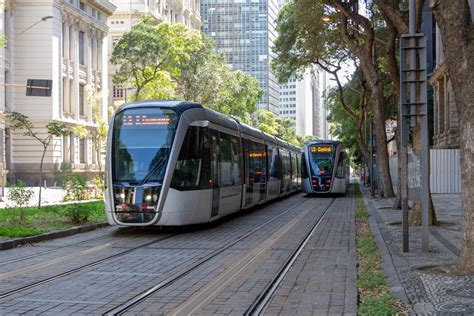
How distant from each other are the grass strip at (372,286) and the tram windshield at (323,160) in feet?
73.6

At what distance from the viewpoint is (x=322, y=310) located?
725 centimetres

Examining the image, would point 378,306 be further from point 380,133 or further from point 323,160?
point 323,160

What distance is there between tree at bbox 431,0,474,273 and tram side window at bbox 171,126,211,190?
24.6 ft

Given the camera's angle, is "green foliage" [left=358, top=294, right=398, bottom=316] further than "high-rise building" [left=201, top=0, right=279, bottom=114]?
No

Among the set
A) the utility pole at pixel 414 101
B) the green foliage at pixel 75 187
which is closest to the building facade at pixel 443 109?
the green foliage at pixel 75 187

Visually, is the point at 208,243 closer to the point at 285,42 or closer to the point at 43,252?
the point at 43,252

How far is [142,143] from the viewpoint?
49.6 feet

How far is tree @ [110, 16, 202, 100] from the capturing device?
145 ft

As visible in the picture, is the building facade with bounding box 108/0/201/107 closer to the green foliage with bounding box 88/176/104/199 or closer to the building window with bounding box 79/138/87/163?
the building window with bounding box 79/138/87/163

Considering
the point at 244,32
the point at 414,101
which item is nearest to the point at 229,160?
the point at 414,101

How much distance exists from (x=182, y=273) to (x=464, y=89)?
5.05 metres

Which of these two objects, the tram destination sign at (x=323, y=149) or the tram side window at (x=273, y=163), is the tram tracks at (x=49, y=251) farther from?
the tram destination sign at (x=323, y=149)

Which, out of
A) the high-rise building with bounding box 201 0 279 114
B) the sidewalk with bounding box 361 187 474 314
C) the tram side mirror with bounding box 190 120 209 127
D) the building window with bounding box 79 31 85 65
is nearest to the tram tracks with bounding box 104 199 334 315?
the sidewalk with bounding box 361 187 474 314

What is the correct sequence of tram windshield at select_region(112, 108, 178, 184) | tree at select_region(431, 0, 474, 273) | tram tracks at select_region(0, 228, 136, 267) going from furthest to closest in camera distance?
1. tram windshield at select_region(112, 108, 178, 184)
2. tram tracks at select_region(0, 228, 136, 267)
3. tree at select_region(431, 0, 474, 273)
